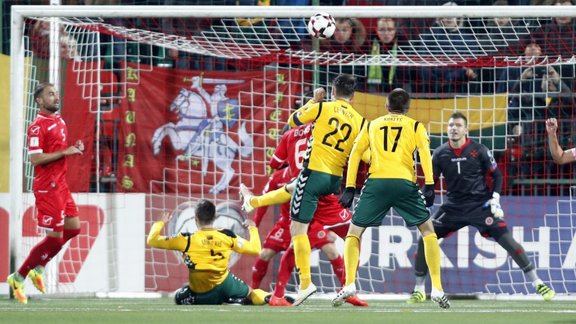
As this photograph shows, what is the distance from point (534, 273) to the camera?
12758 mm

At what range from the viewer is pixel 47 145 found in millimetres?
11758

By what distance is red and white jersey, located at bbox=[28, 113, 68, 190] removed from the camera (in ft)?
38.3

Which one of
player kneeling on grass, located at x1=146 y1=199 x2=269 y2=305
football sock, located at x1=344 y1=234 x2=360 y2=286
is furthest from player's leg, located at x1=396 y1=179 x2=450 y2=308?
player kneeling on grass, located at x1=146 y1=199 x2=269 y2=305

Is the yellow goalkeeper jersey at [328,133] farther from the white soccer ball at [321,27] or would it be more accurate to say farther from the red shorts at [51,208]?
the red shorts at [51,208]

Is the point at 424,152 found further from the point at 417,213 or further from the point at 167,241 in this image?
the point at 167,241

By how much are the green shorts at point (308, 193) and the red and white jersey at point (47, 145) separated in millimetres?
2300

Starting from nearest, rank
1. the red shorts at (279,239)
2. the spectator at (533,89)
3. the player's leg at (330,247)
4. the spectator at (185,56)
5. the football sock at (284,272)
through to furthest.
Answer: the football sock at (284,272) < the player's leg at (330,247) < the red shorts at (279,239) < the spectator at (533,89) < the spectator at (185,56)

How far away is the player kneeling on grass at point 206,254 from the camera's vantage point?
35.9 feet

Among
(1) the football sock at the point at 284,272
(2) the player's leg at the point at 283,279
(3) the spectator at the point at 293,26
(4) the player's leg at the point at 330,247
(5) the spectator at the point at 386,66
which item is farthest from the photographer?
(3) the spectator at the point at 293,26

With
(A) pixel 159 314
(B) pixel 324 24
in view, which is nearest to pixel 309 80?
(B) pixel 324 24

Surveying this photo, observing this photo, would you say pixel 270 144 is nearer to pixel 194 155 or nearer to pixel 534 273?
pixel 194 155

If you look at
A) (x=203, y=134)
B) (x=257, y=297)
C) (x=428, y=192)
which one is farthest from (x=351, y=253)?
(x=203, y=134)

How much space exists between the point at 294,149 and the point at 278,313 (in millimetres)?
2545

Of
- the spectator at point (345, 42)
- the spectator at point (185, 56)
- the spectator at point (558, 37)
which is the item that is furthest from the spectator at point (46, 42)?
the spectator at point (558, 37)
